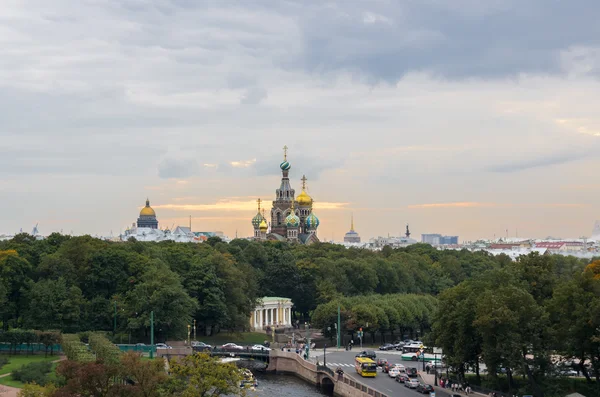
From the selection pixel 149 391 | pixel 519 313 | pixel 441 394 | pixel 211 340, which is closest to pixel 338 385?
pixel 441 394

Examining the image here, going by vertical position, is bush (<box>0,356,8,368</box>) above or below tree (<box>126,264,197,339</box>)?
below

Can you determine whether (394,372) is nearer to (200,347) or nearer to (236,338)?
(200,347)

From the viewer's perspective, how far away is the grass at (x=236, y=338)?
114 m

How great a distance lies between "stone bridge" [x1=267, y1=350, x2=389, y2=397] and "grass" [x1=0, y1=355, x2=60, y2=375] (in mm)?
22379

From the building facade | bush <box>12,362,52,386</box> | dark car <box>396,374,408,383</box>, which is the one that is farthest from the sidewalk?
the building facade

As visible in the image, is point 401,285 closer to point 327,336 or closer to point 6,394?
point 327,336

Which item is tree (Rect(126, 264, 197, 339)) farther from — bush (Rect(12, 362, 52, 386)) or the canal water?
bush (Rect(12, 362, 52, 386))

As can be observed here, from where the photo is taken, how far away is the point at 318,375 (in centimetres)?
8806

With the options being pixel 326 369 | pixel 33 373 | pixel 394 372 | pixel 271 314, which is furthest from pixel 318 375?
pixel 271 314

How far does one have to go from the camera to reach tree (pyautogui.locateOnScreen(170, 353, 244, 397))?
61781mm

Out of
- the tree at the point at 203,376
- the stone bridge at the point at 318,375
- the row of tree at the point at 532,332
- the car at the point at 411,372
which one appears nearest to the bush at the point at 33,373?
the tree at the point at 203,376

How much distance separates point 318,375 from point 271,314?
44.6 meters

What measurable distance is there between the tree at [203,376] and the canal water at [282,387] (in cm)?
1489

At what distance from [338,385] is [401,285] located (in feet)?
237
